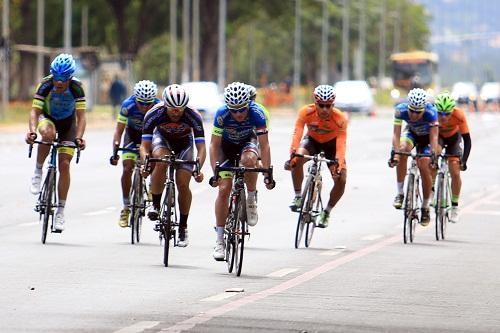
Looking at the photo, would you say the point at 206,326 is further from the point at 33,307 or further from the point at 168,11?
the point at 168,11

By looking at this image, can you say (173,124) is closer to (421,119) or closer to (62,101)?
(62,101)

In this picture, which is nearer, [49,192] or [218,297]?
[218,297]

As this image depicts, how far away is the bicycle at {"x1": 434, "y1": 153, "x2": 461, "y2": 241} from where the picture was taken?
61.5 ft

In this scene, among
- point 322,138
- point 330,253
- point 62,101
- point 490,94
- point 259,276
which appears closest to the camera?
point 259,276

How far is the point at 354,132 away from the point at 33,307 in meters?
47.1

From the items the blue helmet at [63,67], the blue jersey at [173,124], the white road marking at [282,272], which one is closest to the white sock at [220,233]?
the white road marking at [282,272]

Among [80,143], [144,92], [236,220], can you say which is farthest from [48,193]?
[236,220]

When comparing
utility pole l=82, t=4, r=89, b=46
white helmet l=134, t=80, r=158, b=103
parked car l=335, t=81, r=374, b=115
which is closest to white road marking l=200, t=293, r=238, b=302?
white helmet l=134, t=80, r=158, b=103

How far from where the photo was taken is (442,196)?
1906 centimetres

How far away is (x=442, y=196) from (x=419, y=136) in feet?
2.40

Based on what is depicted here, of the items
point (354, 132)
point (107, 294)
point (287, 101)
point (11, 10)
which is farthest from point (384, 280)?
point (287, 101)

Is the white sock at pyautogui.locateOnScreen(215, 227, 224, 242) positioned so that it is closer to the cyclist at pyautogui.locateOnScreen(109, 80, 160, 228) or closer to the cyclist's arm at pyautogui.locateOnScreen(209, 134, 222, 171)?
the cyclist's arm at pyautogui.locateOnScreen(209, 134, 222, 171)

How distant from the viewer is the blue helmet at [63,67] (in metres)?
16.6

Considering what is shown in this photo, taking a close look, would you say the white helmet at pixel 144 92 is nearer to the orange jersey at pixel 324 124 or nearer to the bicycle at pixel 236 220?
the orange jersey at pixel 324 124
